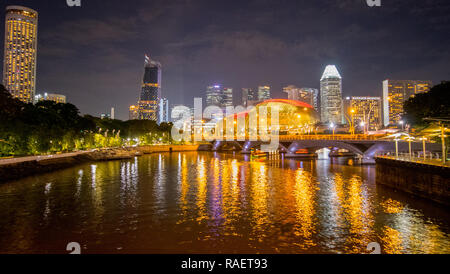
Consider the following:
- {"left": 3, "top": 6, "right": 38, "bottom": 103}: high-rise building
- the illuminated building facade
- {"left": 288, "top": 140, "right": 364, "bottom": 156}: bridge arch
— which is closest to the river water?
{"left": 288, "top": 140, "right": 364, "bottom": 156}: bridge arch

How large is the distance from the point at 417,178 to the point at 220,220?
19145mm

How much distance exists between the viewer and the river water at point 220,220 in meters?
14.0

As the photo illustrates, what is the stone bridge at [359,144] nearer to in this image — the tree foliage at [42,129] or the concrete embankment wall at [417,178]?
the concrete embankment wall at [417,178]

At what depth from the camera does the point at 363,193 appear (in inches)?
1074

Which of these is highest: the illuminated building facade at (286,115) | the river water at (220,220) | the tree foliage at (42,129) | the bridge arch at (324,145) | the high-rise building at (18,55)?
the high-rise building at (18,55)

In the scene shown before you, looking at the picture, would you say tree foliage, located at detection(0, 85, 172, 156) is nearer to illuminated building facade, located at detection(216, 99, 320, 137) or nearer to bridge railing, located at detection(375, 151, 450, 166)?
bridge railing, located at detection(375, 151, 450, 166)

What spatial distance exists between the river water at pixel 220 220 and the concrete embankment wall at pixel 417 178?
92cm

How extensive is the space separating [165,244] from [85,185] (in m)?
23.4

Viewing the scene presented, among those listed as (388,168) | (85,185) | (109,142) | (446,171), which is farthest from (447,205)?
(109,142)

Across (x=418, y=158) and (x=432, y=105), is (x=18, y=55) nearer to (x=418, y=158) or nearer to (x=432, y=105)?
(x=432, y=105)

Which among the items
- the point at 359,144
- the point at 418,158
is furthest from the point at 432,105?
the point at 359,144

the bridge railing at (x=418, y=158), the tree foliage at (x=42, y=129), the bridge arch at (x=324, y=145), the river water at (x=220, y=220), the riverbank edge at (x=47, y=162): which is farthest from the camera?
the bridge arch at (x=324, y=145)

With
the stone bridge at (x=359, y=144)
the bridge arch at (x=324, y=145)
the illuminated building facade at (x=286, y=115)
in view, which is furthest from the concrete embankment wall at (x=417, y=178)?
the illuminated building facade at (x=286, y=115)
